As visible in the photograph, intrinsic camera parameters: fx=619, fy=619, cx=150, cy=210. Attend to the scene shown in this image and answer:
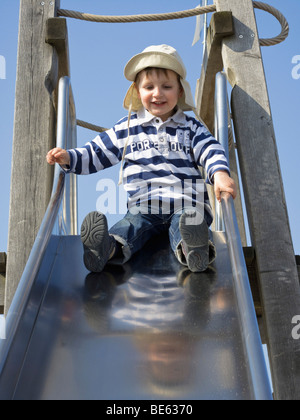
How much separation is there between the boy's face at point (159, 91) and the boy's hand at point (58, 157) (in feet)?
1.39

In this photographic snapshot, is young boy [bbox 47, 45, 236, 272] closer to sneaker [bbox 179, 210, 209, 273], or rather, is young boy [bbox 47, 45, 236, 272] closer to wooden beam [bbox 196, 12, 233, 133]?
sneaker [bbox 179, 210, 209, 273]

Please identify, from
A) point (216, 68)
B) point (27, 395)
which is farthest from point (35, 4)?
point (27, 395)

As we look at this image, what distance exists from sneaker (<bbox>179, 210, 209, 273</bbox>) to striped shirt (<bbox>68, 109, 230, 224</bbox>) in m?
0.33

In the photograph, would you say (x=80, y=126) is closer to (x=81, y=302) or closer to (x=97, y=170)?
(x=97, y=170)

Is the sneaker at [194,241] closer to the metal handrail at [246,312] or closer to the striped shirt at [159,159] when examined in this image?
the metal handrail at [246,312]

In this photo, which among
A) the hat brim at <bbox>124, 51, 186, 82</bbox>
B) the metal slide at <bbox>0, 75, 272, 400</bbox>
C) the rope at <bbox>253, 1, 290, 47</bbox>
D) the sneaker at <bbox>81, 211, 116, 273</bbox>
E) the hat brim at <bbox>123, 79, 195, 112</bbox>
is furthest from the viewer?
the rope at <bbox>253, 1, 290, 47</bbox>

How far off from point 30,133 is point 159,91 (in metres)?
0.68

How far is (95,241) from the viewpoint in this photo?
7.23 ft

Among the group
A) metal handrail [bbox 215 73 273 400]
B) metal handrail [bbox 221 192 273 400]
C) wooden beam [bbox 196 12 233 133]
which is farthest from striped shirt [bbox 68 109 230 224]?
wooden beam [bbox 196 12 233 133]

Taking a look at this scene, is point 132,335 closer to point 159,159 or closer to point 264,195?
point 159,159

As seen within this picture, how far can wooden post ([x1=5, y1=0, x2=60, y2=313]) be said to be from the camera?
2711 mm

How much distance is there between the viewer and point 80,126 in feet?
15.0

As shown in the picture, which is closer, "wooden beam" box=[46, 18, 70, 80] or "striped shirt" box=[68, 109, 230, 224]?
"striped shirt" box=[68, 109, 230, 224]

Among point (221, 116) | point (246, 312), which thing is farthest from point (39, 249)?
point (221, 116)
